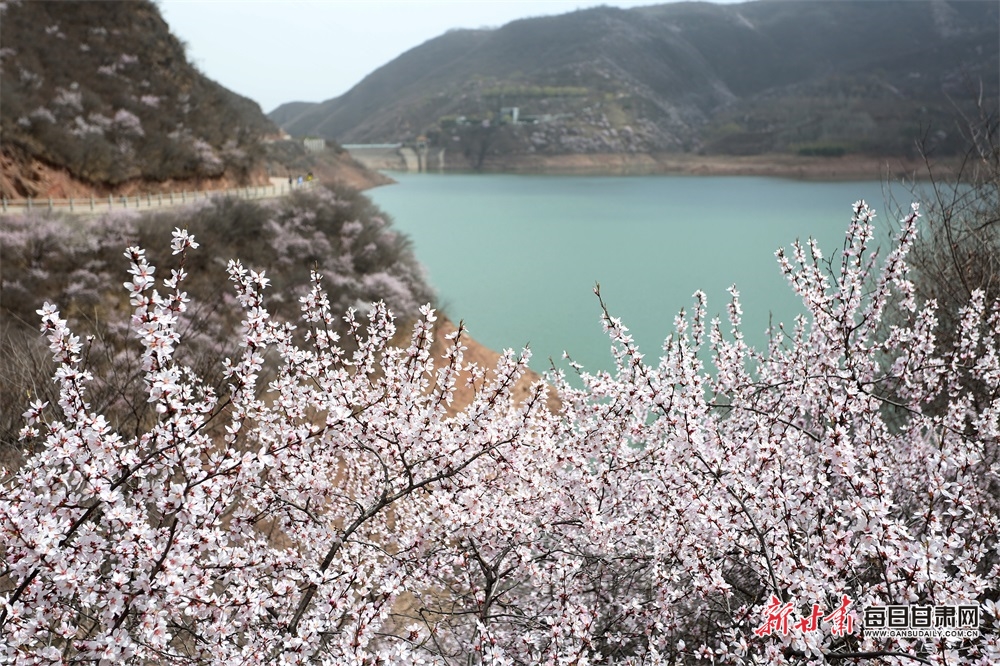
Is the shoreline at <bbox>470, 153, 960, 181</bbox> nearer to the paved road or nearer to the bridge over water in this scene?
the bridge over water

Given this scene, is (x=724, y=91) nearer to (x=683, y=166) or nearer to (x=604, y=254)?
(x=683, y=166)

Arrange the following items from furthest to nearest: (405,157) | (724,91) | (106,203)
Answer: (724,91) < (405,157) < (106,203)

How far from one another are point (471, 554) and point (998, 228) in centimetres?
885

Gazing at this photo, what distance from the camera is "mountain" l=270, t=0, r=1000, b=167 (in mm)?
94438

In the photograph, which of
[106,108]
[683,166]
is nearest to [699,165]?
[683,166]

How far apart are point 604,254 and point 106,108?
77.4 ft

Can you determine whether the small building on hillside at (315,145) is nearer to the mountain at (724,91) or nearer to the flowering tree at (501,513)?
the mountain at (724,91)

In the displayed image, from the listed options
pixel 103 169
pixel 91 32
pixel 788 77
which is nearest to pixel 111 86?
pixel 91 32

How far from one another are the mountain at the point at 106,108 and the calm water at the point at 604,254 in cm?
1160

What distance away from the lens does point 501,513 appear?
3842 mm

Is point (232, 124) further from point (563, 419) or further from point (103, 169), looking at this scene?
point (563, 419)

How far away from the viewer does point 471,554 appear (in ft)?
13.8

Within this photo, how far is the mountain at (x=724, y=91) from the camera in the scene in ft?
310

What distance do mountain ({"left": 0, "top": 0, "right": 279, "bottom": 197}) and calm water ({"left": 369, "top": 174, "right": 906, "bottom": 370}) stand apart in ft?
38.1
